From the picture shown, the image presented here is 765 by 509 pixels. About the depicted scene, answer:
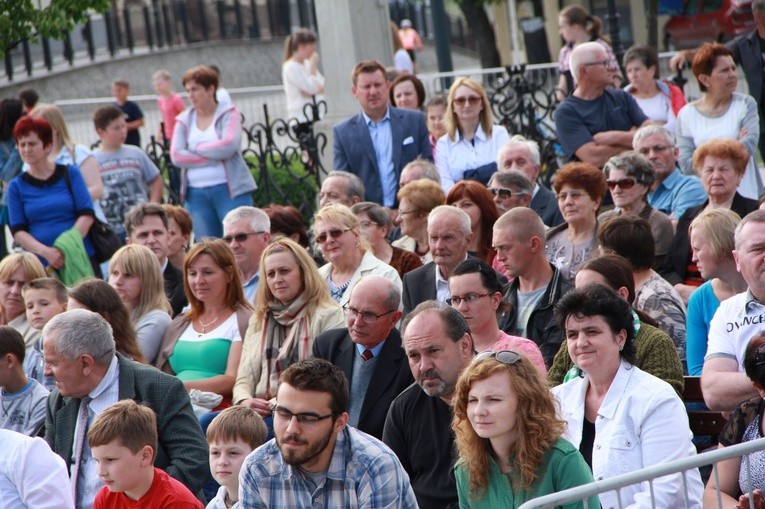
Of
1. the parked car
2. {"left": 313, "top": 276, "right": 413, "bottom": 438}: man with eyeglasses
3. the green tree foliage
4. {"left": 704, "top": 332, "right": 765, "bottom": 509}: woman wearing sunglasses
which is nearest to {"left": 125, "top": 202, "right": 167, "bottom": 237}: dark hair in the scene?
the green tree foliage

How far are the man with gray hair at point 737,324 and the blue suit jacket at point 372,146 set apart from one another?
5585 mm

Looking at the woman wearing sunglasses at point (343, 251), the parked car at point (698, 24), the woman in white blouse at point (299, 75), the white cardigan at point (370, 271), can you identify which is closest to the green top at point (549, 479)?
the white cardigan at point (370, 271)

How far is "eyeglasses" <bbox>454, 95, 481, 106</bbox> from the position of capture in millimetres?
11562

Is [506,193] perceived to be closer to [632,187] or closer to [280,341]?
[632,187]

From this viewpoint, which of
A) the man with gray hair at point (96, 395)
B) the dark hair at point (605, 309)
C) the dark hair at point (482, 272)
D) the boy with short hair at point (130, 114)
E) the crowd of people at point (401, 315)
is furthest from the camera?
the boy with short hair at point (130, 114)

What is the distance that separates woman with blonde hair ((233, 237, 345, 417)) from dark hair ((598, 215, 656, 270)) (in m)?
1.71

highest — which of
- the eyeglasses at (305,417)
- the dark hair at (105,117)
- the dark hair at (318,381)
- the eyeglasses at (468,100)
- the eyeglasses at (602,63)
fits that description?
the dark hair at (105,117)

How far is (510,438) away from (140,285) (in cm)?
437

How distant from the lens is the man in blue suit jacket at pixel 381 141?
39.7ft

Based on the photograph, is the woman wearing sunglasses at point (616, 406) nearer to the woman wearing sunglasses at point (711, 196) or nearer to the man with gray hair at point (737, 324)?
the man with gray hair at point (737, 324)

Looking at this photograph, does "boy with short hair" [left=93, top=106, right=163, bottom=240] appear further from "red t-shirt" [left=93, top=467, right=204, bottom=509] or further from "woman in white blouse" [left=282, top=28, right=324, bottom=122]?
"red t-shirt" [left=93, top=467, right=204, bottom=509]

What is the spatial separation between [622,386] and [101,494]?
8.27ft

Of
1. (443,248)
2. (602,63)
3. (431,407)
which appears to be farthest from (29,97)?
(431,407)

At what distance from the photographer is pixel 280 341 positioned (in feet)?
27.6
